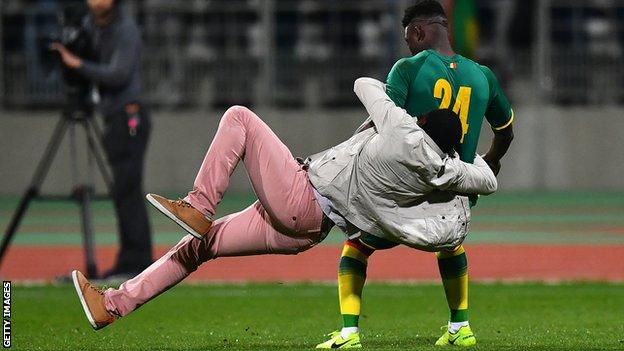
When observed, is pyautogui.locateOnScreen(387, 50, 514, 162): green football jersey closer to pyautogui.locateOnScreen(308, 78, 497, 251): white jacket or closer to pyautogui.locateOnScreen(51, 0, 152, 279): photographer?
pyautogui.locateOnScreen(308, 78, 497, 251): white jacket

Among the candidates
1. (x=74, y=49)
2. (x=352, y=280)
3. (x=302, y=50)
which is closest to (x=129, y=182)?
(x=74, y=49)


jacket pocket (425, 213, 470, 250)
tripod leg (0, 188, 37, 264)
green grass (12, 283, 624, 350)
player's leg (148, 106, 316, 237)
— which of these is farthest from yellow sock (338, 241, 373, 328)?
tripod leg (0, 188, 37, 264)

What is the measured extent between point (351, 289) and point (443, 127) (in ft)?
3.74

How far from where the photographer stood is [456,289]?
8.49 metres

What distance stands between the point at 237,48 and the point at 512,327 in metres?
17.9

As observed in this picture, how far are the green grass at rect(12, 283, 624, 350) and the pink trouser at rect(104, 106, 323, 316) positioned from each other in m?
0.78

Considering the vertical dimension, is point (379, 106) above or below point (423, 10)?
below

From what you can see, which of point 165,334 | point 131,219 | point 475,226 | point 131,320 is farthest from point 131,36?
point 475,226

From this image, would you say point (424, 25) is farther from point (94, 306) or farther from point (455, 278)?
point (94, 306)

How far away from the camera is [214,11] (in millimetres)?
27406

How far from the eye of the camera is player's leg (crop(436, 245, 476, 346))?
27.8ft

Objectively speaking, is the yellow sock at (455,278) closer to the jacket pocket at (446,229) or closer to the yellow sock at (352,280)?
the yellow sock at (352,280)

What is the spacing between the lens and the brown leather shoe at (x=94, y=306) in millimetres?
7934

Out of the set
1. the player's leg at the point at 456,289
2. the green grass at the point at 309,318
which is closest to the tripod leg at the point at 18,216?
the green grass at the point at 309,318
